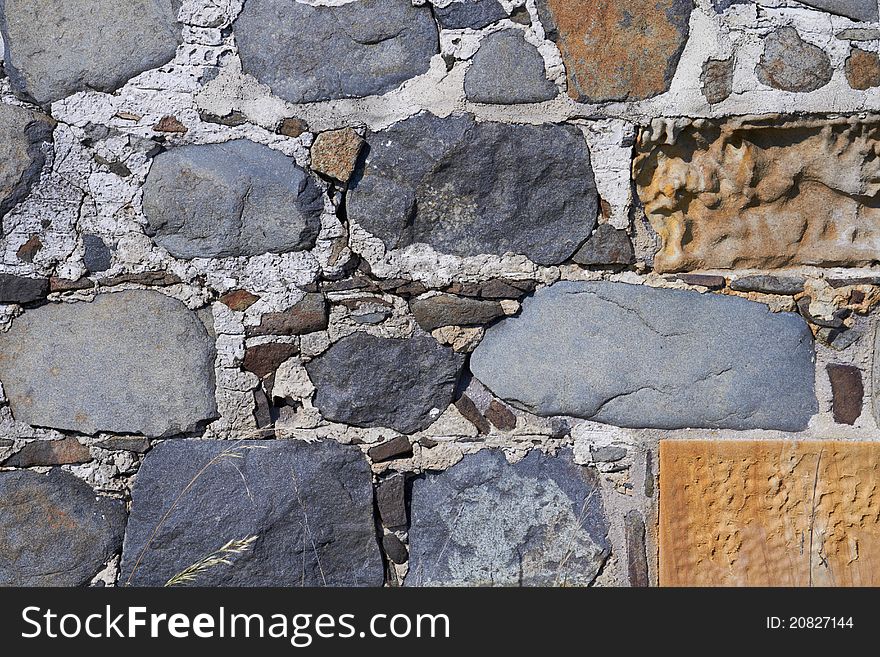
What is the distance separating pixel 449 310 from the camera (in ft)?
5.65

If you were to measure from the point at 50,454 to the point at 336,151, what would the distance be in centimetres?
87

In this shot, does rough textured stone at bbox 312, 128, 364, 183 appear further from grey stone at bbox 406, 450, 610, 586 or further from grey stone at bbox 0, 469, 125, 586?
grey stone at bbox 0, 469, 125, 586

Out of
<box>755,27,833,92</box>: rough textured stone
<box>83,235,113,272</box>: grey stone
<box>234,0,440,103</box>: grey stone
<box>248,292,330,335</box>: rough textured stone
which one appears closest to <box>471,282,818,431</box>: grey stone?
<box>248,292,330,335</box>: rough textured stone

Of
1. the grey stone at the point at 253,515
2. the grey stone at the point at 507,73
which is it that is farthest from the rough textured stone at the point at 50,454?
the grey stone at the point at 507,73

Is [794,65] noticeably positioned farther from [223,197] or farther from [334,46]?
[223,197]

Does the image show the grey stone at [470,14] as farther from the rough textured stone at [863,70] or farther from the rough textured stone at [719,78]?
the rough textured stone at [863,70]

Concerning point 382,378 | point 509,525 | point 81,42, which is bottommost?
point 509,525

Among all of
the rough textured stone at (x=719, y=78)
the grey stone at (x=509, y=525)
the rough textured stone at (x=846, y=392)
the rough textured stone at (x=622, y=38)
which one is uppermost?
the rough textured stone at (x=622, y=38)

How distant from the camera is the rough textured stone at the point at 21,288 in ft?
5.51

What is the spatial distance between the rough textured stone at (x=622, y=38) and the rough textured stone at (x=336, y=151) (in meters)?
0.47

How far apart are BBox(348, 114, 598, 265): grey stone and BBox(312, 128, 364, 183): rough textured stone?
0.03 m

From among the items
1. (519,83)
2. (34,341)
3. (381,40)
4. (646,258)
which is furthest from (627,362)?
(34,341)

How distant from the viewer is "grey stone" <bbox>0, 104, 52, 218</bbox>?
1.66m

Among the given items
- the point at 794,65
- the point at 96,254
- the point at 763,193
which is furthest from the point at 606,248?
the point at 96,254
